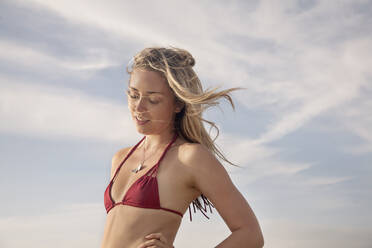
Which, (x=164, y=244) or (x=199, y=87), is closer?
(x=164, y=244)

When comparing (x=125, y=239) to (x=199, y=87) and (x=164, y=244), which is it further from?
(x=199, y=87)

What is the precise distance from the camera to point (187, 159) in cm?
399

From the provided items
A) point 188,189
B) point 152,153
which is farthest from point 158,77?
point 188,189

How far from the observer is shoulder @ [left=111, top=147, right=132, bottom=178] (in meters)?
4.79

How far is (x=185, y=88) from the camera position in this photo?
13.7 feet

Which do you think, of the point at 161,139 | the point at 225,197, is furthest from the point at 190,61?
the point at 225,197

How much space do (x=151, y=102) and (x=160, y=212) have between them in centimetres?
95

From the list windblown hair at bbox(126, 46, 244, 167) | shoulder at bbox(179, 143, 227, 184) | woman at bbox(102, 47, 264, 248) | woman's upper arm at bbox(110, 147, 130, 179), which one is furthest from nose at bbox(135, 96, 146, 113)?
woman's upper arm at bbox(110, 147, 130, 179)

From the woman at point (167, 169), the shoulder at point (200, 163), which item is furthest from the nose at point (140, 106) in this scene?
the shoulder at point (200, 163)

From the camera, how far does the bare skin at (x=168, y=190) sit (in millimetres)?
3777

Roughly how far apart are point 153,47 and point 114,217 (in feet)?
5.26

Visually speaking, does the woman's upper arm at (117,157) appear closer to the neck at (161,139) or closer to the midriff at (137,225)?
the neck at (161,139)

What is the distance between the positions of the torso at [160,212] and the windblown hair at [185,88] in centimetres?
26

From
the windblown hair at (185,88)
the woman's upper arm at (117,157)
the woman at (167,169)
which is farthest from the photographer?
the woman's upper arm at (117,157)
